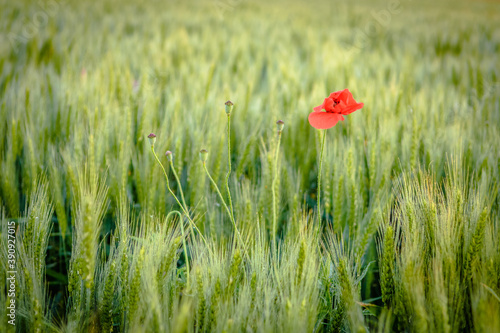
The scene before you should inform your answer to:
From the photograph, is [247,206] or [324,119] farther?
[247,206]

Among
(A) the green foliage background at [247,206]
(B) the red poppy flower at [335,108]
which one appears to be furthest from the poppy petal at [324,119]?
(A) the green foliage background at [247,206]

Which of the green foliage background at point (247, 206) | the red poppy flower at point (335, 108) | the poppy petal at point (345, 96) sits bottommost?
the green foliage background at point (247, 206)

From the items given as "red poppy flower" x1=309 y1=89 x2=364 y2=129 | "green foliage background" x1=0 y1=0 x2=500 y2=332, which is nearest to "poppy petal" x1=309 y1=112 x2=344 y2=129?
"red poppy flower" x1=309 y1=89 x2=364 y2=129

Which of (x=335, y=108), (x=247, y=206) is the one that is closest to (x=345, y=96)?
(x=335, y=108)

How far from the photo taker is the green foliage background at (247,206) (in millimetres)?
610

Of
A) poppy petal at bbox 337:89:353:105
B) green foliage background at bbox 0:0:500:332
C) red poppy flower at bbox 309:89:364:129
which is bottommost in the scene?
green foliage background at bbox 0:0:500:332

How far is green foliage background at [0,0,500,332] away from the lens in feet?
2.00

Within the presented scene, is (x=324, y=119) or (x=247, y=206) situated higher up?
(x=324, y=119)

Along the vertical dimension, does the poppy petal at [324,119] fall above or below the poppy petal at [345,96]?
below

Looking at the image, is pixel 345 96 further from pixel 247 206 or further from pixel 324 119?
pixel 247 206

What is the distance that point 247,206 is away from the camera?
0.85 m

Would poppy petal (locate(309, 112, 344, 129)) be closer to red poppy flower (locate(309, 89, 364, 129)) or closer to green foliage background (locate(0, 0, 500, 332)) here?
red poppy flower (locate(309, 89, 364, 129))

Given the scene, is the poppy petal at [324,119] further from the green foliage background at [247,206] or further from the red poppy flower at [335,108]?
the green foliage background at [247,206]

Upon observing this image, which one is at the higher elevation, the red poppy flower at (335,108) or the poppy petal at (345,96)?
the poppy petal at (345,96)
